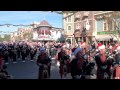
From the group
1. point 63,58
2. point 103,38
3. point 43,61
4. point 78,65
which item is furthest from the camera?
point 103,38

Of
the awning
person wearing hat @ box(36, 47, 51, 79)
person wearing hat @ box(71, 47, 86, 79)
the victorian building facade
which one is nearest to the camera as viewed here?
person wearing hat @ box(71, 47, 86, 79)

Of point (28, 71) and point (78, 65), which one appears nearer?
point (78, 65)

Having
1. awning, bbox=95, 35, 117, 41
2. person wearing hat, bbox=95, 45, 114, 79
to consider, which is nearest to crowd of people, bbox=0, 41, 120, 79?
person wearing hat, bbox=95, 45, 114, 79

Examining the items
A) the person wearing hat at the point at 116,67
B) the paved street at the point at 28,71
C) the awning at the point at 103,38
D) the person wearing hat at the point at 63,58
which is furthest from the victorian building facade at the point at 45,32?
the person wearing hat at the point at 116,67

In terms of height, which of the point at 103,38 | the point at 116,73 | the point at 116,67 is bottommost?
the point at 116,73

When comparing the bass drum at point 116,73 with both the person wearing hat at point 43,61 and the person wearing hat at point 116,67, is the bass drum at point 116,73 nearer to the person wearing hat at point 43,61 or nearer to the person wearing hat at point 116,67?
the person wearing hat at point 116,67

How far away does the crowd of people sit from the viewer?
5.82 meters

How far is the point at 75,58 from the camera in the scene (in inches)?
230

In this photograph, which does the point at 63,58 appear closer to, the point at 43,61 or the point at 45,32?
the point at 43,61

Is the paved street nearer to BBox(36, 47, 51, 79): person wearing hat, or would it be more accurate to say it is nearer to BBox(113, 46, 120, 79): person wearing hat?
BBox(36, 47, 51, 79): person wearing hat

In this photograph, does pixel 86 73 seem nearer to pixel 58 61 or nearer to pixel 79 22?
pixel 58 61

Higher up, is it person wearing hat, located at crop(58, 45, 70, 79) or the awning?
the awning

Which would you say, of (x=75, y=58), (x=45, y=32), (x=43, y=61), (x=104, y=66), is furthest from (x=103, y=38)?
(x=43, y=61)
